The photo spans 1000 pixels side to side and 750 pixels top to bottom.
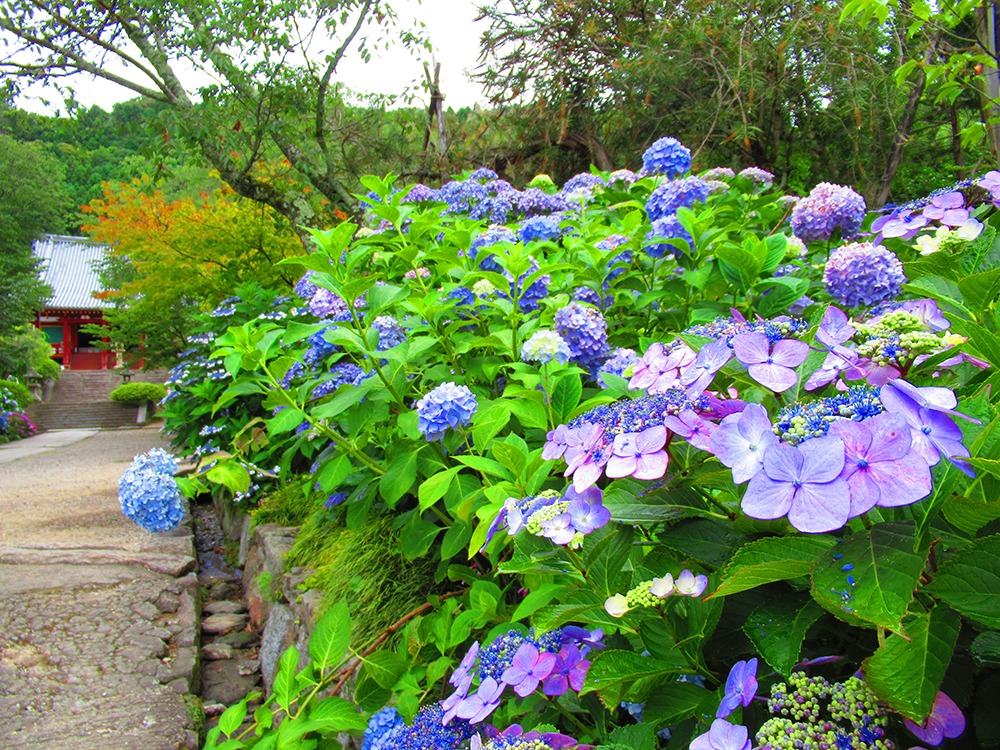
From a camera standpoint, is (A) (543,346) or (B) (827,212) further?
(B) (827,212)

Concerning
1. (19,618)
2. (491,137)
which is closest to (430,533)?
(19,618)

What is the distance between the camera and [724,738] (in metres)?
0.56

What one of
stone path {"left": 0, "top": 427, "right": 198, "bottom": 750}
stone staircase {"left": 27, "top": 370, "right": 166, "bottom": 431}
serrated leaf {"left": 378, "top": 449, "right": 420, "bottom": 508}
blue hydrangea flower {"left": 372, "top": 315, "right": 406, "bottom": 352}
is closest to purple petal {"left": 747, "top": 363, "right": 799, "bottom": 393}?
serrated leaf {"left": 378, "top": 449, "right": 420, "bottom": 508}

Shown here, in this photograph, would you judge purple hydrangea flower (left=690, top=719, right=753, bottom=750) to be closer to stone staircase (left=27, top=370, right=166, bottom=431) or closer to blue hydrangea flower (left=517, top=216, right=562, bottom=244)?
blue hydrangea flower (left=517, top=216, right=562, bottom=244)

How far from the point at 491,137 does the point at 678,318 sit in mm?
5179

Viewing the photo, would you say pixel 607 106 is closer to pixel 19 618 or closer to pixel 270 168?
pixel 270 168

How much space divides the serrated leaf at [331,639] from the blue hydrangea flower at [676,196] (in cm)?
140

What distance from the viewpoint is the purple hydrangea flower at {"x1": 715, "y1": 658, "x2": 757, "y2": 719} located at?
0.58 m

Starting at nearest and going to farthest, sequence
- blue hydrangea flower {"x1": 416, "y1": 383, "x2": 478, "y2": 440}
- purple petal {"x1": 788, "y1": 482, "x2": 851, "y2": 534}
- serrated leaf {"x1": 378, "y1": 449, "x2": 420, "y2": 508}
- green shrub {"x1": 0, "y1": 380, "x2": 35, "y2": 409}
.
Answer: purple petal {"x1": 788, "y1": 482, "x2": 851, "y2": 534}, blue hydrangea flower {"x1": 416, "y1": 383, "x2": 478, "y2": 440}, serrated leaf {"x1": 378, "y1": 449, "x2": 420, "y2": 508}, green shrub {"x1": 0, "y1": 380, "x2": 35, "y2": 409}

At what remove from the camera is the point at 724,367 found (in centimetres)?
74

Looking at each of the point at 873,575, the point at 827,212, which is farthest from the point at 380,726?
the point at 827,212

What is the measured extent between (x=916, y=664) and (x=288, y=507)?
3140mm

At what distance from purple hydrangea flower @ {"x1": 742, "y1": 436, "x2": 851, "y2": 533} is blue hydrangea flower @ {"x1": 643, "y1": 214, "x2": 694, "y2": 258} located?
1.43 meters

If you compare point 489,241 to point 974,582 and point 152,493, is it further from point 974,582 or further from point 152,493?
point 974,582
